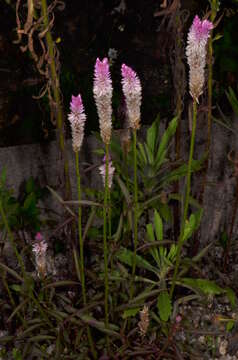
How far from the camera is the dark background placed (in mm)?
2141

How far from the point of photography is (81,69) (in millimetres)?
2230

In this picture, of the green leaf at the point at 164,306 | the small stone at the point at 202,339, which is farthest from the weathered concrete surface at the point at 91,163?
the green leaf at the point at 164,306

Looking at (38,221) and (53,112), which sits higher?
(53,112)

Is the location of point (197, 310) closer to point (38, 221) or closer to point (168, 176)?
point (168, 176)

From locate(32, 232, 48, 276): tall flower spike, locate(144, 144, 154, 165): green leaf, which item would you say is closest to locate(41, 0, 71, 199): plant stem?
locate(32, 232, 48, 276): tall flower spike

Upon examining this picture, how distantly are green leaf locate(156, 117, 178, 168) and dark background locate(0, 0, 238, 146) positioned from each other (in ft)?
1.75

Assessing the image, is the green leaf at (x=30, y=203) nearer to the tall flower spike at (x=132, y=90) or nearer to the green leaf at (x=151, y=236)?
the green leaf at (x=151, y=236)

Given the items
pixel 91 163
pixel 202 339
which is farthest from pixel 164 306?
pixel 91 163

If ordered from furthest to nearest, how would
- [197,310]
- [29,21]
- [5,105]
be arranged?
[5,105] < [197,310] < [29,21]

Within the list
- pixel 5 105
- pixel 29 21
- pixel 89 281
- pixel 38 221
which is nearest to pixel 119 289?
pixel 89 281

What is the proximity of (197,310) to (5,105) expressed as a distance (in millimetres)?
1274

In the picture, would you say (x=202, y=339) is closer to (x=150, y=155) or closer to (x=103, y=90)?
(x=150, y=155)

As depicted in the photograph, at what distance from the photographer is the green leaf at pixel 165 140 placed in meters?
1.69

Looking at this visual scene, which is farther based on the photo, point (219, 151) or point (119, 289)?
point (219, 151)
